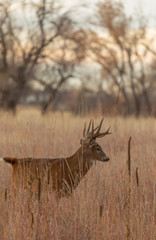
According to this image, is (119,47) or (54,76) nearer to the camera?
(54,76)

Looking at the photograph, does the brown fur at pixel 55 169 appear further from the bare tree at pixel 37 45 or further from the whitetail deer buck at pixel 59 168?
the bare tree at pixel 37 45

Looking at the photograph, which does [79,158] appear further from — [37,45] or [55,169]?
[37,45]

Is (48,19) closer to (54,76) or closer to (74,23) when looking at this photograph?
(74,23)

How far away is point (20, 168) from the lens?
4555 mm

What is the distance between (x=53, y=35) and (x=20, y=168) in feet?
43.0

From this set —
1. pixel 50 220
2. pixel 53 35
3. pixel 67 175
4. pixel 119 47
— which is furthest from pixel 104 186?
pixel 119 47

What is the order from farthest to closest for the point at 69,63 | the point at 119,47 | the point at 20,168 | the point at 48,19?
the point at 119,47
the point at 69,63
the point at 48,19
the point at 20,168

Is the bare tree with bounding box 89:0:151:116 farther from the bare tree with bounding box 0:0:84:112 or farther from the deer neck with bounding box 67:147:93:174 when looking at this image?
the deer neck with bounding box 67:147:93:174

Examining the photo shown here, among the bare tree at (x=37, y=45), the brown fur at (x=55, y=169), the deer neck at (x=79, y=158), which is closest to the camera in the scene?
the brown fur at (x=55, y=169)

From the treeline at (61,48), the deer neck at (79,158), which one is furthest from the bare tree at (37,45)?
the deer neck at (79,158)

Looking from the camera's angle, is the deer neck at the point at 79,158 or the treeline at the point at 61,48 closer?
the deer neck at the point at 79,158

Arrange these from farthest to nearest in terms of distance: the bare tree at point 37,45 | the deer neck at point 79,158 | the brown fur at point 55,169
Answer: the bare tree at point 37,45, the deer neck at point 79,158, the brown fur at point 55,169

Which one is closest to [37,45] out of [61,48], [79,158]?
[61,48]

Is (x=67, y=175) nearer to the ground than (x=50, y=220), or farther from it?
farther from it
